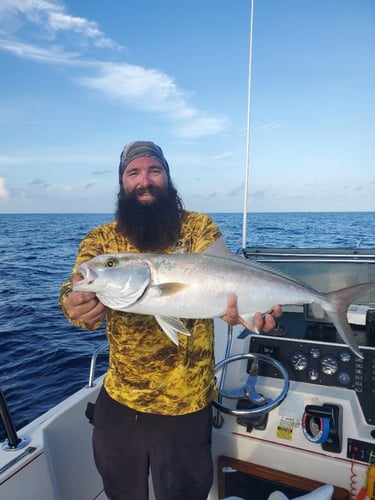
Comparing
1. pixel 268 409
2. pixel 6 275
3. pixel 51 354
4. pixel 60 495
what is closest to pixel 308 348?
pixel 268 409

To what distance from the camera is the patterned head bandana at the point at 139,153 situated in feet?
10.7

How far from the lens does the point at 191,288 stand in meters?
2.43

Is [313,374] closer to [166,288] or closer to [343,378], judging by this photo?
[343,378]

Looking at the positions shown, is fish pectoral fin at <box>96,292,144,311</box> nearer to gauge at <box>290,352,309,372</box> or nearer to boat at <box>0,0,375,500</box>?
boat at <box>0,0,375,500</box>

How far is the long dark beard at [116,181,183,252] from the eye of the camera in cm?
293

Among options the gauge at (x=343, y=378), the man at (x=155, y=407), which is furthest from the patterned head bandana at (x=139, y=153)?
the gauge at (x=343, y=378)

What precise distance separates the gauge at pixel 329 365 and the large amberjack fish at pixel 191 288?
916 millimetres

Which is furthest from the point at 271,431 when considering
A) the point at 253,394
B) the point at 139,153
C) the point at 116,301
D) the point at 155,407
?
the point at 139,153

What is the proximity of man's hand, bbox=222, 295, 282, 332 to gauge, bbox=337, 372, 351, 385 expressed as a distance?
1182 mm

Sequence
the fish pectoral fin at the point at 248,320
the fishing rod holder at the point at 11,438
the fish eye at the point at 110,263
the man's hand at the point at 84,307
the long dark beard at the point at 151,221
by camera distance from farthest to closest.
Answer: the long dark beard at the point at 151,221 < the fishing rod holder at the point at 11,438 < the fish pectoral fin at the point at 248,320 < the fish eye at the point at 110,263 < the man's hand at the point at 84,307

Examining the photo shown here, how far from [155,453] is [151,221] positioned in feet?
5.87

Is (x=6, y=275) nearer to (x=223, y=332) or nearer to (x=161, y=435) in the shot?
(x=223, y=332)

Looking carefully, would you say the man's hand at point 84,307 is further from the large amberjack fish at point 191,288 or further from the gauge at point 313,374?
the gauge at point 313,374

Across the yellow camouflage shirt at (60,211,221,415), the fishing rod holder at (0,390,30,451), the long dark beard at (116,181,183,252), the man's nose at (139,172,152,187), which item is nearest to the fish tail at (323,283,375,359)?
the yellow camouflage shirt at (60,211,221,415)
